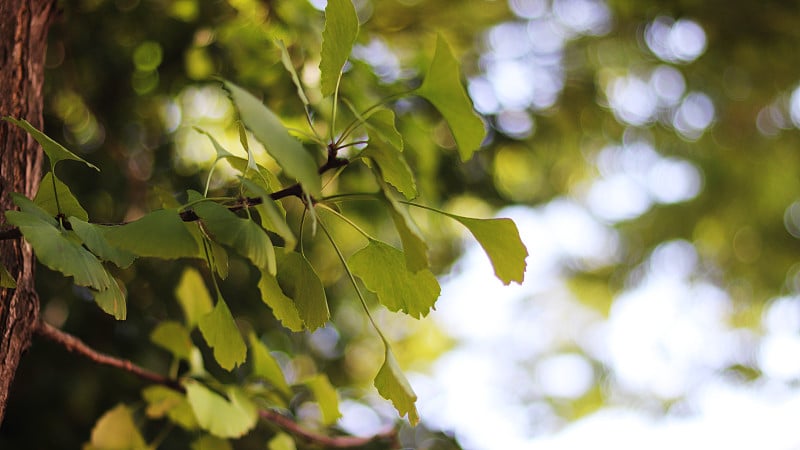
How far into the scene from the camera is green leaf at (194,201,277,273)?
0.32m

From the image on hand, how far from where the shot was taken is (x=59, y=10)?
1.85 feet

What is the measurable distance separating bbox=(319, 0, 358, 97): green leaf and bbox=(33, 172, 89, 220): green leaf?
0.14 meters

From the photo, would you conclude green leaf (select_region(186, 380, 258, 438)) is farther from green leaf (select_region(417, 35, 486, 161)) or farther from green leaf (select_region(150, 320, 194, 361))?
green leaf (select_region(417, 35, 486, 161))

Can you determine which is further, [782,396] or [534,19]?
[782,396]

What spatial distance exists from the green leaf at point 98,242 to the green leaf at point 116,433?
29 centimetres

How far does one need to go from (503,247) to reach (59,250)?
7.8 inches

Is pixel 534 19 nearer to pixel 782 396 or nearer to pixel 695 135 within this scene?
pixel 695 135

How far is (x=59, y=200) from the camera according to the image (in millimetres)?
382

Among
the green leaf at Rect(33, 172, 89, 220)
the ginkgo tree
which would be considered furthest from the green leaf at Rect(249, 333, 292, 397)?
the green leaf at Rect(33, 172, 89, 220)

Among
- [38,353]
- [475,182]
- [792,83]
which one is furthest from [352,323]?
[792,83]

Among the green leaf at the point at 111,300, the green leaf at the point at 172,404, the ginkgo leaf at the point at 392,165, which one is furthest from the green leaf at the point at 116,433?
the ginkgo leaf at the point at 392,165

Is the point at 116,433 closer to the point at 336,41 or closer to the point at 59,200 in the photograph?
the point at 59,200

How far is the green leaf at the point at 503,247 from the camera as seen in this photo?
1.20ft

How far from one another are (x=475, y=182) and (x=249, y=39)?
0.33 meters
